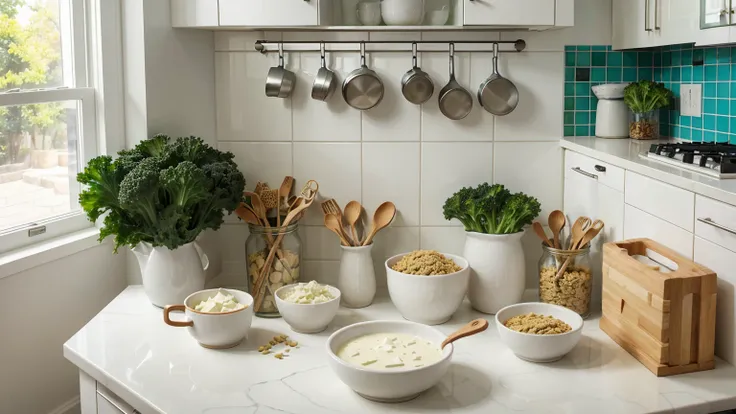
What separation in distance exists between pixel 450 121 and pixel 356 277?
0.62 m

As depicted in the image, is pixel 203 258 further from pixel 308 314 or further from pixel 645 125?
pixel 645 125

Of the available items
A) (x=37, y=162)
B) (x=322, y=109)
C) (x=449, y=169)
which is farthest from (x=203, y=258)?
(x=449, y=169)

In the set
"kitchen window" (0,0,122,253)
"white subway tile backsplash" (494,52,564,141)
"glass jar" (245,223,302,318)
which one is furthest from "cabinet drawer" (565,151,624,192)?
"kitchen window" (0,0,122,253)

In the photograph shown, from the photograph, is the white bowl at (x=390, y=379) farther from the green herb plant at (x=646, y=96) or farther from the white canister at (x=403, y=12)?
the green herb plant at (x=646, y=96)

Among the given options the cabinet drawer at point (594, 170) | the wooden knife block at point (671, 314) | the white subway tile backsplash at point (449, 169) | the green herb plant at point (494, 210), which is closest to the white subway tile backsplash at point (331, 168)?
the white subway tile backsplash at point (449, 169)

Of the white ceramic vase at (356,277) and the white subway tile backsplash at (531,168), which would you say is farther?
the white subway tile backsplash at (531,168)

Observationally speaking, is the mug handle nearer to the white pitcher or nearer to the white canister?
the white pitcher

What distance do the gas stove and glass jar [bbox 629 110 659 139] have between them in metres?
0.36

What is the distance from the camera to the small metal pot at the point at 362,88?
2.26m

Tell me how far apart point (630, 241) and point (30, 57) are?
5.35 feet

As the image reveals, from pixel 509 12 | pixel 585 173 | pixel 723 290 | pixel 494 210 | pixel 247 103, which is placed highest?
pixel 509 12

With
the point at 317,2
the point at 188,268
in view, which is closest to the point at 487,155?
the point at 317,2

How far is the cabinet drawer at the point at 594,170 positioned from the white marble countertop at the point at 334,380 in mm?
413

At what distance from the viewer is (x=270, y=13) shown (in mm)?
2104
